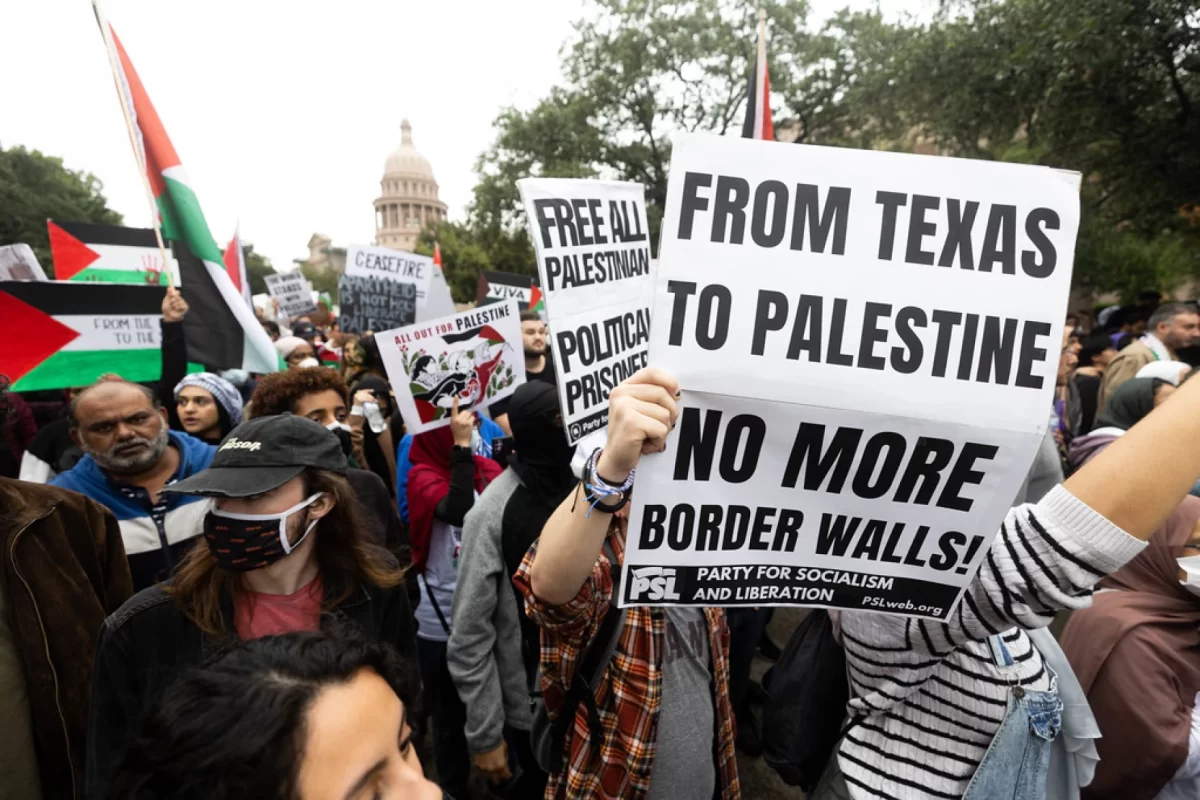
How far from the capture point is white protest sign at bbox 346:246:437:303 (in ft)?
23.8

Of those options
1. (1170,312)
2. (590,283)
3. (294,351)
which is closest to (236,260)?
(294,351)

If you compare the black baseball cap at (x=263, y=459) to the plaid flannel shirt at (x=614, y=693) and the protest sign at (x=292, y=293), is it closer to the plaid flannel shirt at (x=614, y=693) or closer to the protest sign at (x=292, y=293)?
the plaid flannel shirt at (x=614, y=693)

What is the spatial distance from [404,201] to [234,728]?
298ft

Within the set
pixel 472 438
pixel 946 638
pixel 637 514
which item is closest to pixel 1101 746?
pixel 946 638

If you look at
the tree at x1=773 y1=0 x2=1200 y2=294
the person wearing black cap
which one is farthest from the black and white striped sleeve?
the tree at x1=773 y1=0 x2=1200 y2=294

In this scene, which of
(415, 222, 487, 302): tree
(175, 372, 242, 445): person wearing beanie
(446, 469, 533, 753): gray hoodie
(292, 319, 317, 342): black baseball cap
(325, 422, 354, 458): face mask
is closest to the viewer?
(446, 469, 533, 753): gray hoodie

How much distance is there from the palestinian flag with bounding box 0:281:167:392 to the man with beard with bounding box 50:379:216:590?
5.58 feet

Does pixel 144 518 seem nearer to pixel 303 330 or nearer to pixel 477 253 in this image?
pixel 303 330

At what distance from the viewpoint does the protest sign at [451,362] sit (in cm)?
378

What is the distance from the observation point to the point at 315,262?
326ft

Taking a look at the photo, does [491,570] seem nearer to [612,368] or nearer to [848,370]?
[612,368]

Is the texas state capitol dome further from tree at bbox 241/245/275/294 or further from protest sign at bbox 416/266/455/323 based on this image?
protest sign at bbox 416/266/455/323

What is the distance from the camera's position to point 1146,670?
5.77 ft

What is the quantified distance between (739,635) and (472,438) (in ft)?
6.02
